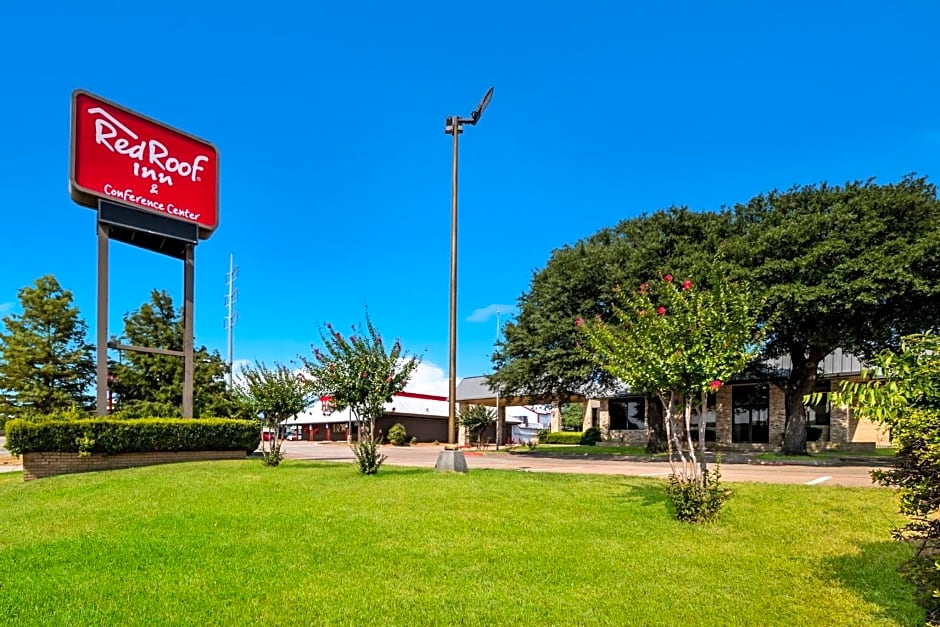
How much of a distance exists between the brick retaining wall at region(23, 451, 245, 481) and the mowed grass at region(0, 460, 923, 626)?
5645 mm

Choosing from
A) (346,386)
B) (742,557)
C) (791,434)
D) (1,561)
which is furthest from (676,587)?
(791,434)

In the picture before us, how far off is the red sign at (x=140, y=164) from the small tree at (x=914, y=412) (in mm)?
19835

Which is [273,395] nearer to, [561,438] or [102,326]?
[102,326]

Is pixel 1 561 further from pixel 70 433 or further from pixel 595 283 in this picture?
pixel 595 283

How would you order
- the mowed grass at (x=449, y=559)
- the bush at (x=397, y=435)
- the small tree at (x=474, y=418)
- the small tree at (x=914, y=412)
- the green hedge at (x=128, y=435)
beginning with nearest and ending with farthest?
the small tree at (x=914, y=412), the mowed grass at (x=449, y=559), the green hedge at (x=128, y=435), the small tree at (x=474, y=418), the bush at (x=397, y=435)

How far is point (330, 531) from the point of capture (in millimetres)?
7895

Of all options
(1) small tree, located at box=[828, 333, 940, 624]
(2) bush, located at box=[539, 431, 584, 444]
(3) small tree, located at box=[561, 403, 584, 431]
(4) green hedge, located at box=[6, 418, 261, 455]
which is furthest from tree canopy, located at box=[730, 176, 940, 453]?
(3) small tree, located at box=[561, 403, 584, 431]

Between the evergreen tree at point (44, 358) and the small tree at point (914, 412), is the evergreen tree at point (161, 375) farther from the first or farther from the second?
the small tree at point (914, 412)

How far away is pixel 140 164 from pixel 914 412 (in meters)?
21.0

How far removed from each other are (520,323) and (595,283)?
14.3ft

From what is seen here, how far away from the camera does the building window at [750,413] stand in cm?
3222

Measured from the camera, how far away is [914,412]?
3.90 metres

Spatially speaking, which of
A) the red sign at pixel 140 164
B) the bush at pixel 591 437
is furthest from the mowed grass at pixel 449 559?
the bush at pixel 591 437

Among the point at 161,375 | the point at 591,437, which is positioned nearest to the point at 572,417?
the point at 591,437
